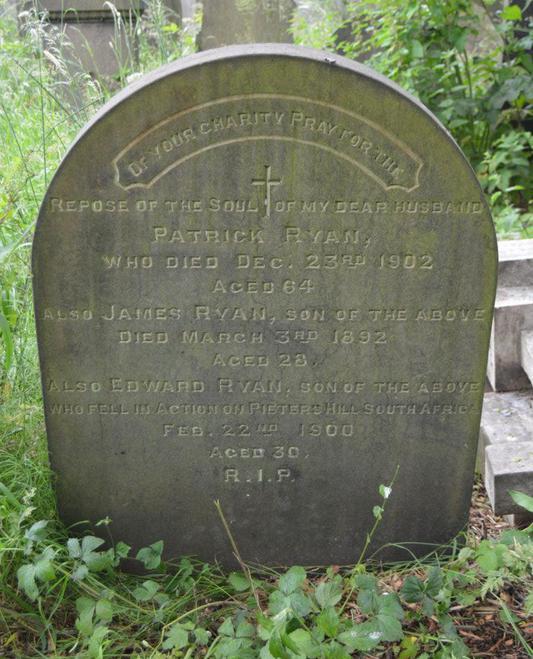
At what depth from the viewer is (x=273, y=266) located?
2.48 meters

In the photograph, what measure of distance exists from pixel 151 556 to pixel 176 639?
0.38m

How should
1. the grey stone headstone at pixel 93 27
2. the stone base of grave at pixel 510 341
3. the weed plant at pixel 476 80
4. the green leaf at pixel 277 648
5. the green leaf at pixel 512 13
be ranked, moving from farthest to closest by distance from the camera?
1. the grey stone headstone at pixel 93 27
2. the weed plant at pixel 476 80
3. the green leaf at pixel 512 13
4. the stone base of grave at pixel 510 341
5. the green leaf at pixel 277 648

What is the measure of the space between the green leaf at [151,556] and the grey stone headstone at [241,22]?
21.5 feet

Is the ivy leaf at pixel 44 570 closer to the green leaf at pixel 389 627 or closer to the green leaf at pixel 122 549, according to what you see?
the green leaf at pixel 122 549

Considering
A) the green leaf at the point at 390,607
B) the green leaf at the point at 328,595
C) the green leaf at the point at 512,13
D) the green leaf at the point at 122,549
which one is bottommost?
the green leaf at the point at 390,607

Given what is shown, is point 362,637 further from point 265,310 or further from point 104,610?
point 265,310

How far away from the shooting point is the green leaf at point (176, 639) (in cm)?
230

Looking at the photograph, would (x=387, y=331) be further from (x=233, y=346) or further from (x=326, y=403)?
(x=233, y=346)

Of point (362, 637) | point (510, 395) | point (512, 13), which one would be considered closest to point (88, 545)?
point (362, 637)

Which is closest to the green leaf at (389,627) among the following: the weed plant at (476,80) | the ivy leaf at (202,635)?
the ivy leaf at (202,635)

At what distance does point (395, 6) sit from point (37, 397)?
177 inches

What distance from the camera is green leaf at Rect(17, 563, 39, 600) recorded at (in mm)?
2219

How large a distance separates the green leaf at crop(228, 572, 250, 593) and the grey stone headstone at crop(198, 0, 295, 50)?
659 centimetres

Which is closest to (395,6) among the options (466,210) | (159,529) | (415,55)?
(415,55)
